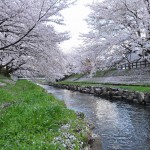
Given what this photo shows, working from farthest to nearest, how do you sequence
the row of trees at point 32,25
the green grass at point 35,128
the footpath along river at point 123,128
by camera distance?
the row of trees at point 32,25 → the footpath along river at point 123,128 → the green grass at point 35,128

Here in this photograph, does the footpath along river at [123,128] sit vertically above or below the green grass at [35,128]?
below

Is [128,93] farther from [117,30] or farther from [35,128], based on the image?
[35,128]

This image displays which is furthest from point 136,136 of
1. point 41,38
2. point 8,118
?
point 41,38

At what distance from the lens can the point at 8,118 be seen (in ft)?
25.1

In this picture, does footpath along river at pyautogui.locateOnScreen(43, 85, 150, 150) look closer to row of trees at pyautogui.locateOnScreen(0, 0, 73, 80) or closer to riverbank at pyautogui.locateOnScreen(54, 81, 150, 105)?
riverbank at pyautogui.locateOnScreen(54, 81, 150, 105)

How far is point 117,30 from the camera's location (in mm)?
23188

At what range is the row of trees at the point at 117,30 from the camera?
19406mm

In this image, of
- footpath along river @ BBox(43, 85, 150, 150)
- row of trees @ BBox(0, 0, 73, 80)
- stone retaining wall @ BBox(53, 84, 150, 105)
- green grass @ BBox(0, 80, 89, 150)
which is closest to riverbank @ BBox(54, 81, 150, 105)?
stone retaining wall @ BBox(53, 84, 150, 105)

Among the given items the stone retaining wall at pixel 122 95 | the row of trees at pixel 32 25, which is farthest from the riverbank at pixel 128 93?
the row of trees at pixel 32 25

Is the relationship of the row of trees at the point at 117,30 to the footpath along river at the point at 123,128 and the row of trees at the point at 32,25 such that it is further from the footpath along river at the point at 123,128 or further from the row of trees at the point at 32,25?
the row of trees at the point at 32,25

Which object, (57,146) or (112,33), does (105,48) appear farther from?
(57,146)

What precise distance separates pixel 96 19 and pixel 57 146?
21227mm

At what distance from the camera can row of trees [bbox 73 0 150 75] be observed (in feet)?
63.7

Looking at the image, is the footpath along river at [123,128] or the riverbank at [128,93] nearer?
the footpath along river at [123,128]
